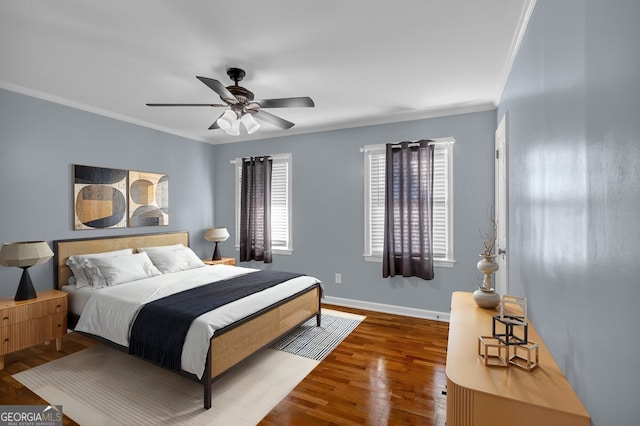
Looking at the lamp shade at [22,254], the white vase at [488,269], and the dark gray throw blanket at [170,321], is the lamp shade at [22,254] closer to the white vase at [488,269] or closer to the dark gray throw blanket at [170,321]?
the dark gray throw blanket at [170,321]

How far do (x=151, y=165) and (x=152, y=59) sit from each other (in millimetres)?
2270

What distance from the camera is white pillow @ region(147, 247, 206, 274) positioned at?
12.9 ft

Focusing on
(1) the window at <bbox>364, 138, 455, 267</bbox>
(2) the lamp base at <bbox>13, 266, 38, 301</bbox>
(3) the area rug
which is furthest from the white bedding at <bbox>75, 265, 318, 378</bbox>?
(1) the window at <bbox>364, 138, 455, 267</bbox>

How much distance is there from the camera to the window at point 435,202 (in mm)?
3883

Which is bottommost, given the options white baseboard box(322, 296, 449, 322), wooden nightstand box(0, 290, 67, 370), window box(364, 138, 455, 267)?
white baseboard box(322, 296, 449, 322)

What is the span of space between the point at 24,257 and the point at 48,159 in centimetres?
117

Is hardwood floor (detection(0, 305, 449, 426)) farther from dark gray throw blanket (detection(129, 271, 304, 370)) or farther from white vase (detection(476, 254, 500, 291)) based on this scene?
white vase (detection(476, 254, 500, 291))

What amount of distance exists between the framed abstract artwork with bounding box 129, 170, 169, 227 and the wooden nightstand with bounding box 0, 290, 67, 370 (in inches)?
54.1

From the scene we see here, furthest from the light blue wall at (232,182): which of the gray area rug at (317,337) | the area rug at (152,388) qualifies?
the area rug at (152,388)

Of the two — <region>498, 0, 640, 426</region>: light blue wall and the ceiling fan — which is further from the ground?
the ceiling fan

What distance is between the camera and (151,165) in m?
4.45

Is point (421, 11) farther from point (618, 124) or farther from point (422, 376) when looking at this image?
point (422, 376)

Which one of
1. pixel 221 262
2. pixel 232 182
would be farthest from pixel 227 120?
pixel 232 182

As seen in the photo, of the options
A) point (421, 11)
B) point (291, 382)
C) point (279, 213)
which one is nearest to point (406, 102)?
point (421, 11)
